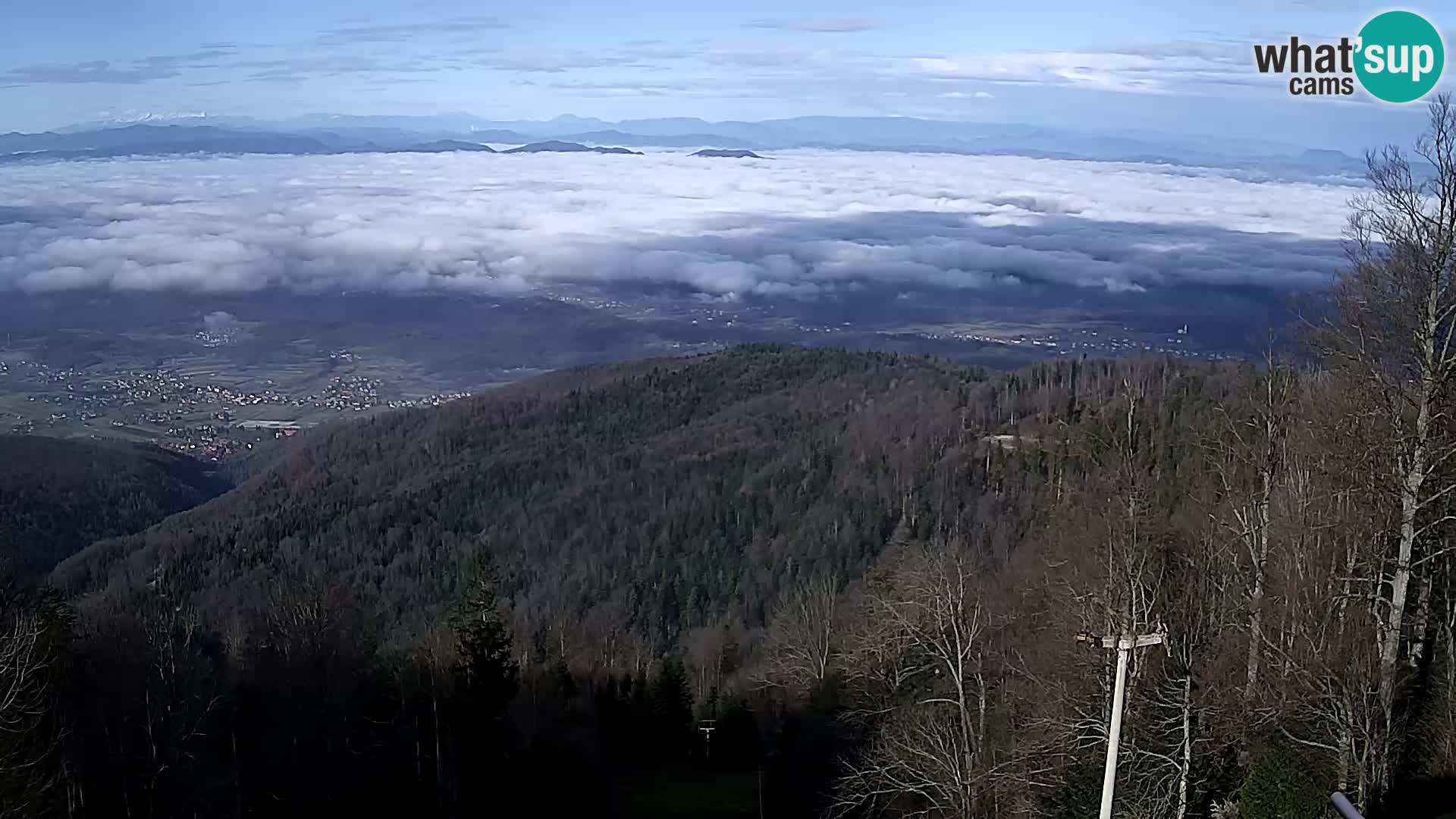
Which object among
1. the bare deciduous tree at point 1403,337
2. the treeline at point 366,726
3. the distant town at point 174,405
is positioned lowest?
the distant town at point 174,405

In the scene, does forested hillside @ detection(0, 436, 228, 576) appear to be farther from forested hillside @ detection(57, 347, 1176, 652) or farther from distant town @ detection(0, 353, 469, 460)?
distant town @ detection(0, 353, 469, 460)

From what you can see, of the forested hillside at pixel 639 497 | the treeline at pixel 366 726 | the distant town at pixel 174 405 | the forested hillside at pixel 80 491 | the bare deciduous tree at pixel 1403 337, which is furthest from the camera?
the distant town at pixel 174 405

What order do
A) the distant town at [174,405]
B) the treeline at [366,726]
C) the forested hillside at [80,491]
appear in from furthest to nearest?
the distant town at [174,405] → the forested hillside at [80,491] → the treeline at [366,726]

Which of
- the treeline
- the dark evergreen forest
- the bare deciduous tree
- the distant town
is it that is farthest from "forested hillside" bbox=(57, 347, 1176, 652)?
the bare deciduous tree

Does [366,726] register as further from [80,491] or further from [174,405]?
[174,405]

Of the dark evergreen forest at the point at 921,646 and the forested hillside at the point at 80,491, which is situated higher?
the dark evergreen forest at the point at 921,646

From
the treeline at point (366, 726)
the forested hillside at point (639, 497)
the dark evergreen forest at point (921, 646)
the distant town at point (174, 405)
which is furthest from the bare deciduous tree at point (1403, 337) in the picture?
the distant town at point (174, 405)

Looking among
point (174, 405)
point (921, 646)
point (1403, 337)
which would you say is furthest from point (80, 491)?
point (1403, 337)

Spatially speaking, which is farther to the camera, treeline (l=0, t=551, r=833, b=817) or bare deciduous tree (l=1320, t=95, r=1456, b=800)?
treeline (l=0, t=551, r=833, b=817)

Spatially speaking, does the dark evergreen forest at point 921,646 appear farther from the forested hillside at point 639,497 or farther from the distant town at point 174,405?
the distant town at point 174,405
